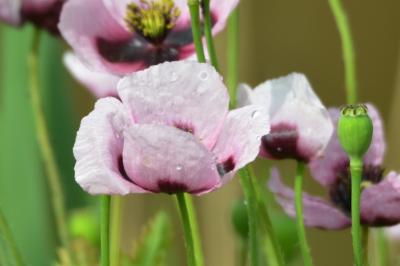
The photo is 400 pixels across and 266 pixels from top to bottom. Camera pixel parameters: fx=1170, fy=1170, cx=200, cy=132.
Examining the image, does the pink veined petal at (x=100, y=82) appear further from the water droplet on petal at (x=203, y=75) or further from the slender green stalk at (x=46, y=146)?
the water droplet on petal at (x=203, y=75)

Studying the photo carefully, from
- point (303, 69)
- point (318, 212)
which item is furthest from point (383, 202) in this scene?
point (303, 69)

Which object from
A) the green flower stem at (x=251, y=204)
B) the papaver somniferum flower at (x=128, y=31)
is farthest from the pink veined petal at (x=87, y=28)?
the green flower stem at (x=251, y=204)

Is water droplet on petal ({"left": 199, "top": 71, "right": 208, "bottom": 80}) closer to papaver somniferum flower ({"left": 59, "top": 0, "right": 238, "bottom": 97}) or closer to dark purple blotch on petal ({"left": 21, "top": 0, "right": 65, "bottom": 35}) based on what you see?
papaver somniferum flower ({"left": 59, "top": 0, "right": 238, "bottom": 97})

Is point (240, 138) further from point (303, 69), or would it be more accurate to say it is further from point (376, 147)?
point (303, 69)

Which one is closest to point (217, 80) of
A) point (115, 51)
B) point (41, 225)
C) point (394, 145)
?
point (115, 51)

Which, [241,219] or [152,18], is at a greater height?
[152,18]

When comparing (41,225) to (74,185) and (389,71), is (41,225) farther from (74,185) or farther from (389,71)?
(389,71)
